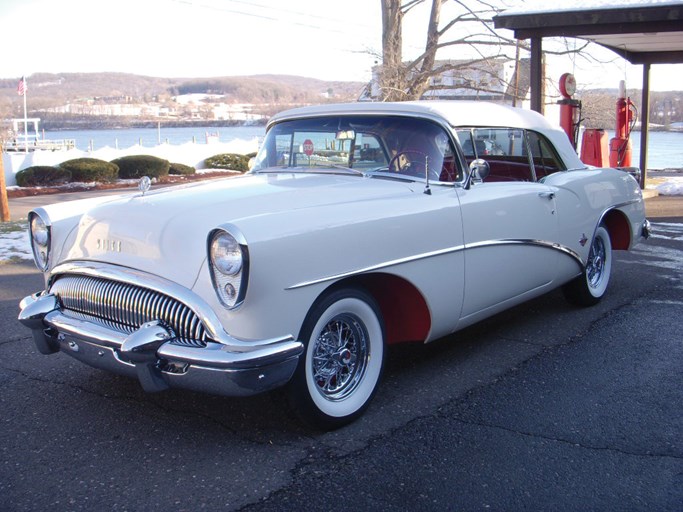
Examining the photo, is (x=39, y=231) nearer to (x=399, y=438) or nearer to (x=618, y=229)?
(x=399, y=438)

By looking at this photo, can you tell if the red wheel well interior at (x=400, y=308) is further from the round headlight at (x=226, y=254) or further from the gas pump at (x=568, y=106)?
the gas pump at (x=568, y=106)

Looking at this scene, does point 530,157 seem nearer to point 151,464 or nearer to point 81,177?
point 151,464

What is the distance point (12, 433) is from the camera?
361cm

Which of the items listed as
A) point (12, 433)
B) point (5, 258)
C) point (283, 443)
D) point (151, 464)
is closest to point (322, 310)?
point (283, 443)

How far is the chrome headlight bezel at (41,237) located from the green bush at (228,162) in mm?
25398

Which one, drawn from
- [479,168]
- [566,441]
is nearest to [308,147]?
[479,168]

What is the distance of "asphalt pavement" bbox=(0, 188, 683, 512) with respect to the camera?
117 inches

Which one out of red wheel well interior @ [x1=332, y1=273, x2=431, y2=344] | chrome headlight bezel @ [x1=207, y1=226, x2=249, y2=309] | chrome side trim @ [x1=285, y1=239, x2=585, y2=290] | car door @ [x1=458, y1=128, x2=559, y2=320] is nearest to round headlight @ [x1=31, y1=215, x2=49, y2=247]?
chrome headlight bezel @ [x1=207, y1=226, x2=249, y2=309]

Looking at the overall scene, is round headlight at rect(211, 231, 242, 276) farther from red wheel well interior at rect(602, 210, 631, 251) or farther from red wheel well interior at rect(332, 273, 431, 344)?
red wheel well interior at rect(602, 210, 631, 251)

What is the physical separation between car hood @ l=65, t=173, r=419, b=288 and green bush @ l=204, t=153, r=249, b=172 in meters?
25.5

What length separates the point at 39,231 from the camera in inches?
160

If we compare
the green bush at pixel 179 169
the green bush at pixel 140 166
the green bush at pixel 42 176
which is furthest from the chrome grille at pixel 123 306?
the green bush at pixel 179 169

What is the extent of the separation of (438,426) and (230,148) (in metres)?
33.8

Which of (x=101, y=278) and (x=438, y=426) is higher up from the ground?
(x=101, y=278)
